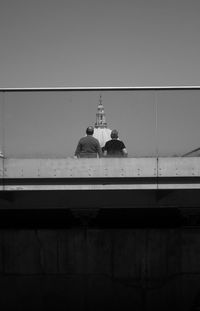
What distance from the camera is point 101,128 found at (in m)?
9.45

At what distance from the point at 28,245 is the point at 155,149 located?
465 centimetres

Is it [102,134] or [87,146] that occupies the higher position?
[102,134]

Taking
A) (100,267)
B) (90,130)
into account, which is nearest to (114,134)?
(90,130)

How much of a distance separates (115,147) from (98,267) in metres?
3.94

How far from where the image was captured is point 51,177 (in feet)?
30.6

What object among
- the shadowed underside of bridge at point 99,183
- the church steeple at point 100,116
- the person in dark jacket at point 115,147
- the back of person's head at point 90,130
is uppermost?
the church steeple at point 100,116

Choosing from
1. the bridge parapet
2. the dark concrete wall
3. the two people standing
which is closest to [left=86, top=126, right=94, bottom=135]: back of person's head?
the two people standing

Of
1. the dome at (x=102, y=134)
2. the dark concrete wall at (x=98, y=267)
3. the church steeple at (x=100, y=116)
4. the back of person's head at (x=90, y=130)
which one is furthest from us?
the dark concrete wall at (x=98, y=267)

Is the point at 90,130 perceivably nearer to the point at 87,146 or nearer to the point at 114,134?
the point at 87,146

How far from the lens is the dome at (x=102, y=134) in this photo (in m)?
9.59

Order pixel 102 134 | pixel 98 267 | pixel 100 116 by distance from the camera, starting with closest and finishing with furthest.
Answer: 1. pixel 100 116
2. pixel 102 134
3. pixel 98 267

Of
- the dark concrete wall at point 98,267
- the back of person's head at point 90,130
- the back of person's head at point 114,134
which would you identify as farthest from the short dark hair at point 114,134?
the dark concrete wall at point 98,267

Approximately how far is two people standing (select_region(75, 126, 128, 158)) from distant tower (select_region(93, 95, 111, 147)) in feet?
0.51

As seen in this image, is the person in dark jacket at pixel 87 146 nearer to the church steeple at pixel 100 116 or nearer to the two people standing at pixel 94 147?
the two people standing at pixel 94 147
